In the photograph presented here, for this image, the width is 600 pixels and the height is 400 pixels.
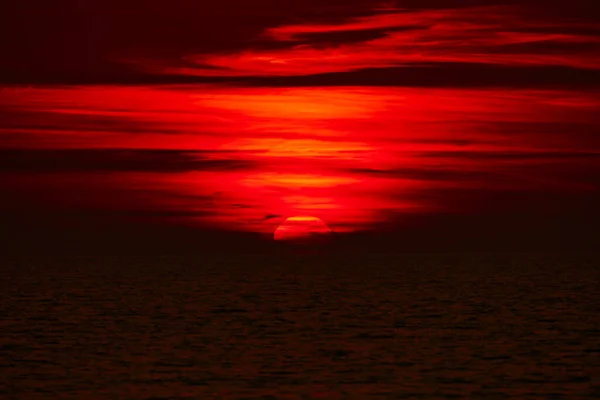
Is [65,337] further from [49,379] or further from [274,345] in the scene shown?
[49,379]

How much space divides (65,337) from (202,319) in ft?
47.9

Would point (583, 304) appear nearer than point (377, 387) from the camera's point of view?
No

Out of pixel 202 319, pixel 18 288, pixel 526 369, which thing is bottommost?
pixel 18 288

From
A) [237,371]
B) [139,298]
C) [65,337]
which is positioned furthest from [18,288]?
[237,371]

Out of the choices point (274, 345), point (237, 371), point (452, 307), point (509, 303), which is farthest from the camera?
point (509, 303)

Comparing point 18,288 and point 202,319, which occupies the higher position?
point 202,319

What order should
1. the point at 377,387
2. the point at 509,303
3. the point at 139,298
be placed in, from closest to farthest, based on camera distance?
the point at 377,387 < the point at 509,303 < the point at 139,298

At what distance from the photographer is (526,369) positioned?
1884 inches

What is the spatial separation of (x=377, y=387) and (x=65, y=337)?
2322 cm

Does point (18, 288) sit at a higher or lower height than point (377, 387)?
lower

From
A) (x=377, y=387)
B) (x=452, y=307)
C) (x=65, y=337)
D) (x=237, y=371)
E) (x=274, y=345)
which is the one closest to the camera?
(x=377, y=387)

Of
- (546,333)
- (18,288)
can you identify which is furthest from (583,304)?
(18,288)

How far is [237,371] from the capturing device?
47156 mm

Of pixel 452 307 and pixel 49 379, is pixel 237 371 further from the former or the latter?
pixel 452 307
